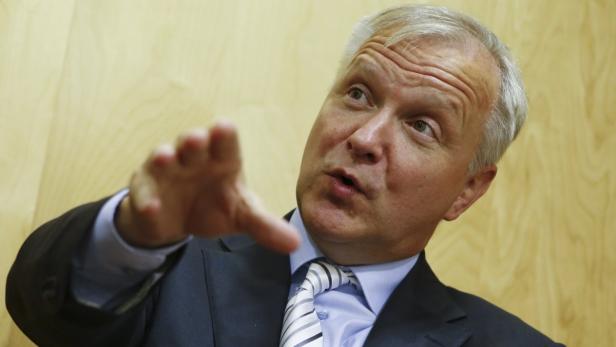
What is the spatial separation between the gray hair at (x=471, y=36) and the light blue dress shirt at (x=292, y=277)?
0.24 metres

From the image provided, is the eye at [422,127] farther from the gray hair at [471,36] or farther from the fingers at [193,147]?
the fingers at [193,147]

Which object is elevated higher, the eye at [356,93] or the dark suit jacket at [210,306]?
the eye at [356,93]

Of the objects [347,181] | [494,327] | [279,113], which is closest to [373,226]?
[347,181]

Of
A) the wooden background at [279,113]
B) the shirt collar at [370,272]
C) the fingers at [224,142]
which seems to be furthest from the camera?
the wooden background at [279,113]

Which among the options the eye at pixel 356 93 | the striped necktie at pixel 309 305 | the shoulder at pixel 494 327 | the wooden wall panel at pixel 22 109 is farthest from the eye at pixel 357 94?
the wooden wall panel at pixel 22 109

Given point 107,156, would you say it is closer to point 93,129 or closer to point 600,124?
point 93,129

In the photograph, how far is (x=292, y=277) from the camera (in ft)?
4.06

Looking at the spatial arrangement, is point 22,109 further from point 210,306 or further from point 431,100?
point 431,100

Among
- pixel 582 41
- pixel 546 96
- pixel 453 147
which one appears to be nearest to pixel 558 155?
pixel 546 96

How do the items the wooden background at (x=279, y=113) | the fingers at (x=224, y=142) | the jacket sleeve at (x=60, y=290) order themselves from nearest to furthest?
the fingers at (x=224, y=142) < the jacket sleeve at (x=60, y=290) < the wooden background at (x=279, y=113)

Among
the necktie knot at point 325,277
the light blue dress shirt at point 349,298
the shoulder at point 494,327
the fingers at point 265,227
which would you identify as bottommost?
the shoulder at point 494,327

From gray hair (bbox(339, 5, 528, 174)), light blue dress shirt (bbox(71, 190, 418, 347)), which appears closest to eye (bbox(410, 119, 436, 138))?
gray hair (bbox(339, 5, 528, 174))

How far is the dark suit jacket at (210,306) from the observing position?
862 mm

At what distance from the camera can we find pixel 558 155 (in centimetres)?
179
